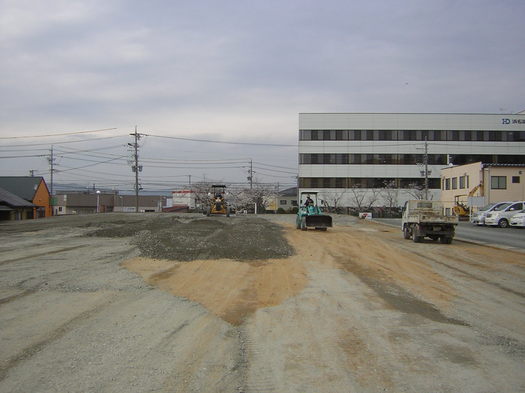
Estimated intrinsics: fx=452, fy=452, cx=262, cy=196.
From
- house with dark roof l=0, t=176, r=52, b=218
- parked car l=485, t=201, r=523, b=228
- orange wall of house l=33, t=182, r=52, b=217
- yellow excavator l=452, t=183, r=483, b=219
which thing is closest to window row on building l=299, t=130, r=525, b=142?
yellow excavator l=452, t=183, r=483, b=219

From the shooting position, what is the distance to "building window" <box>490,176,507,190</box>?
1818 inches

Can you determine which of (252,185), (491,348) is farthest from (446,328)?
(252,185)

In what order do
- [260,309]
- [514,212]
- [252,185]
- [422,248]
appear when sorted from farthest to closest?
1. [252,185]
2. [514,212]
3. [422,248]
4. [260,309]

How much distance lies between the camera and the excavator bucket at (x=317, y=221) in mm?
27234

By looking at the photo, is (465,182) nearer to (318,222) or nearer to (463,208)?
(463,208)

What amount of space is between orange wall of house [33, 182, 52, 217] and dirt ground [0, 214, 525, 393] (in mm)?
57920

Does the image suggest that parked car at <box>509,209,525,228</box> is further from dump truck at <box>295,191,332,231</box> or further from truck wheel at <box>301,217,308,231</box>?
truck wheel at <box>301,217,308,231</box>

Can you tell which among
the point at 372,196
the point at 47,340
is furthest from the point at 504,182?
the point at 47,340

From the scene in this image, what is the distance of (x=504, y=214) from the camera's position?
31906 millimetres

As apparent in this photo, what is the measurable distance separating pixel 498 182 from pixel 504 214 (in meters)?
16.3

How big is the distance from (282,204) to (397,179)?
3709 cm

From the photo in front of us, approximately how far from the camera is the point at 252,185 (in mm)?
98250

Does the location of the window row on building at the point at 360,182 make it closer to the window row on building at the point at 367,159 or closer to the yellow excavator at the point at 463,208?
the window row on building at the point at 367,159

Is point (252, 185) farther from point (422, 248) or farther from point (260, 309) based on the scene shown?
point (260, 309)
